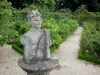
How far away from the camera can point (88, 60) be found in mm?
10836

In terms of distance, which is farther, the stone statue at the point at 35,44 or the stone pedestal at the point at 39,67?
the stone statue at the point at 35,44

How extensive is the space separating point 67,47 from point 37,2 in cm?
2271

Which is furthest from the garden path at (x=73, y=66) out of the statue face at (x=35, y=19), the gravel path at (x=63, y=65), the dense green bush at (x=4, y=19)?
the statue face at (x=35, y=19)

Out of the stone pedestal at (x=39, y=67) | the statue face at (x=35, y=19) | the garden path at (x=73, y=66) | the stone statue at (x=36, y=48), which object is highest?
the statue face at (x=35, y=19)

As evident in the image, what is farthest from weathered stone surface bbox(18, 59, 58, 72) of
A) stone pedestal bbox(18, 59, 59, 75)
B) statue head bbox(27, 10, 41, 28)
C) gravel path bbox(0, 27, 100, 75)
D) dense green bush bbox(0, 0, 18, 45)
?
dense green bush bbox(0, 0, 18, 45)

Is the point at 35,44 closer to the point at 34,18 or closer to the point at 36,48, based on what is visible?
the point at 36,48

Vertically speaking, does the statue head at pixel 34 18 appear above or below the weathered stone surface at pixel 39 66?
above

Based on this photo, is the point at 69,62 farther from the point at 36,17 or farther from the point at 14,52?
the point at 36,17

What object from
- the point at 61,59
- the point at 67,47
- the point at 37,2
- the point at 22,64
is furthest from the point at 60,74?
the point at 37,2

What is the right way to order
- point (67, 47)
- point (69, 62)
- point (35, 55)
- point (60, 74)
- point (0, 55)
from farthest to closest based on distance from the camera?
point (67, 47)
point (0, 55)
point (69, 62)
point (60, 74)
point (35, 55)

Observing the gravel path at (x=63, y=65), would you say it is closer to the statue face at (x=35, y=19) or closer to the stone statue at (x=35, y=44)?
the stone statue at (x=35, y=44)

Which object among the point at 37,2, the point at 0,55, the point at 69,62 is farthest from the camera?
the point at 37,2

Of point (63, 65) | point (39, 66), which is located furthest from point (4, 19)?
point (39, 66)

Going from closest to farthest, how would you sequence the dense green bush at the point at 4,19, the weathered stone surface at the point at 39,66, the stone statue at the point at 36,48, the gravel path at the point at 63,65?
the weathered stone surface at the point at 39,66
the stone statue at the point at 36,48
the gravel path at the point at 63,65
the dense green bush at the point at 4,19
